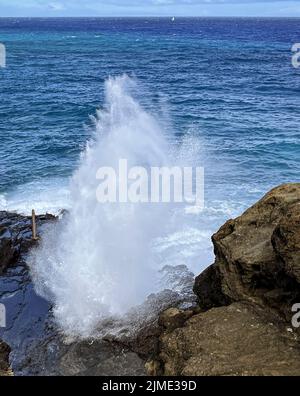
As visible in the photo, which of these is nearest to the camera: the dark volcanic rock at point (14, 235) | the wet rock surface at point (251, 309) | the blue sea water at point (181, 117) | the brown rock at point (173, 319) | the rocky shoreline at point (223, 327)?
the wet rock surface at point (251, 309)

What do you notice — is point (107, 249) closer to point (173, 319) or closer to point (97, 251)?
point (97, 251)

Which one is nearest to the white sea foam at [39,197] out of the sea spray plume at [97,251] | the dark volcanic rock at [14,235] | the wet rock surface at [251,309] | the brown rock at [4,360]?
the sea spray plume at [97,251]

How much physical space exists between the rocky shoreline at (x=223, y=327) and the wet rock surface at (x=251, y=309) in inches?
0.7

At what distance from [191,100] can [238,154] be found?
629 inches

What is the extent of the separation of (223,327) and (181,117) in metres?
32.2

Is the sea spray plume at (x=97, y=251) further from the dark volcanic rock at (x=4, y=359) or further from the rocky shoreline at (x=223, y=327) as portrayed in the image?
the dark volcanic rock at (x=4, y=359)

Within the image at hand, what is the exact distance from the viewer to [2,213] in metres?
22.4

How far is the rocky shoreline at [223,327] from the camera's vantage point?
817 cm

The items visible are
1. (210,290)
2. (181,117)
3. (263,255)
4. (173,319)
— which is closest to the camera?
(263,255)

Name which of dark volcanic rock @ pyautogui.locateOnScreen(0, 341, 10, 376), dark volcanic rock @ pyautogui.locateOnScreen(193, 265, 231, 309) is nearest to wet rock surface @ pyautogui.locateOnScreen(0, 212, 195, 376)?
dark volcanic rock @ pyautogui.locateOnScreen(0, 341, 10, 376)

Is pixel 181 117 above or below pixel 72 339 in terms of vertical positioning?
above

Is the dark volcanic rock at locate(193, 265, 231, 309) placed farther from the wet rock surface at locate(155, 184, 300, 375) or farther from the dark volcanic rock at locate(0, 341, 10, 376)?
the dark volcanic rock at locate(0, 341, 10, 376)

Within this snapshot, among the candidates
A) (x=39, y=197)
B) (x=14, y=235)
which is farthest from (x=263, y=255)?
(x=39, y=197)

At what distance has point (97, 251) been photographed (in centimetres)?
1870
